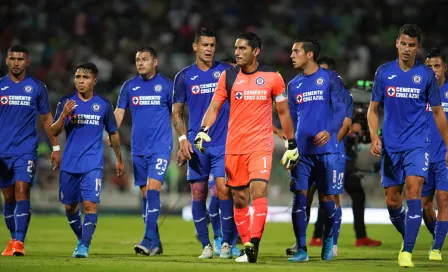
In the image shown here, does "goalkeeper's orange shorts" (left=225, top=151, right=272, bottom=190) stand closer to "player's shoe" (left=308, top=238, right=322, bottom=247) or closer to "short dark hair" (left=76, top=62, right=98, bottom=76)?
"short dark hair" (left=76, top=62, right=98, bottom=76)

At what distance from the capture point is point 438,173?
13.9 m

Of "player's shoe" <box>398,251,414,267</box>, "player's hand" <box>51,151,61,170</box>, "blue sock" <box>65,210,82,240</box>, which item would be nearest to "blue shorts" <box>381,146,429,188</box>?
"player's shoe" <box>398,251,414,267</box>

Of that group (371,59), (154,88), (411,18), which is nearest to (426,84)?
(154,88)

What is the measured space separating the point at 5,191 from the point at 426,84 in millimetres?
6157

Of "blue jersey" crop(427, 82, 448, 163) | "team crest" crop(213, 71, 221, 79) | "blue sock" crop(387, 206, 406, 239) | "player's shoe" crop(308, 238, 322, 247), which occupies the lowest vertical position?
"player's shoe" crop(308, 238, 322, 247)

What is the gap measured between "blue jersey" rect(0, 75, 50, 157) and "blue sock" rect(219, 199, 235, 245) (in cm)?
295

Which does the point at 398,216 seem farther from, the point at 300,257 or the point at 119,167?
the point at 119,167

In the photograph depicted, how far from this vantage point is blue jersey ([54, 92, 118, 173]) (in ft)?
45.5

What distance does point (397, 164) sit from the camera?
1259 centimetres

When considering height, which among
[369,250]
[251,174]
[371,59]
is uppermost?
[371,59]

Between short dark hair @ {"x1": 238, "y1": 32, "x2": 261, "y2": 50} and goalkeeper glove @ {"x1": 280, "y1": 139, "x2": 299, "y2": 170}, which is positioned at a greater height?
short dark hair @ {"x1": 238, "y1": 32, "x2": 261, "y2": 50}

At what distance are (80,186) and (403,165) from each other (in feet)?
14.5

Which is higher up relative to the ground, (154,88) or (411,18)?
(411,18)

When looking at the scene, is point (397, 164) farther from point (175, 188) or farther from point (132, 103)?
point (175, 188)
